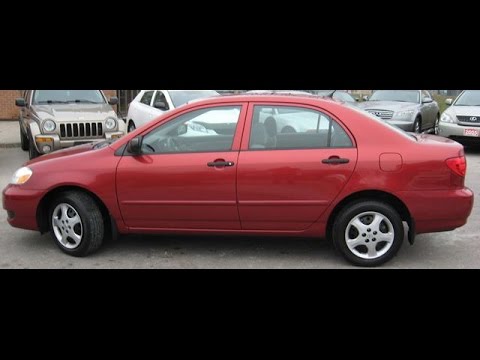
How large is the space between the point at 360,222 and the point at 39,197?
302cm

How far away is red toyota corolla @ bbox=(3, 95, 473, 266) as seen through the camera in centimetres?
425

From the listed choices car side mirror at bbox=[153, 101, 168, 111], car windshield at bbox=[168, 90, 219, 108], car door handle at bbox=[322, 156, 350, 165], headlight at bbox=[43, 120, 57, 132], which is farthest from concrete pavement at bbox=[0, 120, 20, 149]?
car door handle at bbox=[322, 156, 350, 165]

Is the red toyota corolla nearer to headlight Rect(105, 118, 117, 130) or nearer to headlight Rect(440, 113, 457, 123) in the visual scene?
headlight Rect(105, 118, 117, 130)

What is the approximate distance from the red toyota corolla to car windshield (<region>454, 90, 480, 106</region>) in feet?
25.2

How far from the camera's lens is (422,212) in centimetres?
426

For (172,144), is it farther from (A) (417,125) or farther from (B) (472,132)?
(A) (417,125)

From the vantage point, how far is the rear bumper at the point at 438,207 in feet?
13.9

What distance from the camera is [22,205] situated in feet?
15.4

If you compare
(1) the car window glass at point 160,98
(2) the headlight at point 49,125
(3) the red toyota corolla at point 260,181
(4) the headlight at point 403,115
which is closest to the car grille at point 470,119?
(4) the headlight at point 403,115

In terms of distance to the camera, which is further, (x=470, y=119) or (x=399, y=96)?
(x=399, y=96)

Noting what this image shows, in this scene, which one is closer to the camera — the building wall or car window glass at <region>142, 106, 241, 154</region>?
car window glass at <region>142, 106, 241, 154</region>

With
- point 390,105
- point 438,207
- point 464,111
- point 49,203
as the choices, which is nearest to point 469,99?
point 464,111

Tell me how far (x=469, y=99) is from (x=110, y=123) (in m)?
8.29

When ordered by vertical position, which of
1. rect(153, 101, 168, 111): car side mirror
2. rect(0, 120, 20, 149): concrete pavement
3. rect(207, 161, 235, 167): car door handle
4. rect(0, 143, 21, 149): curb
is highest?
rect(153, 101, 168, 111): car side mirror
